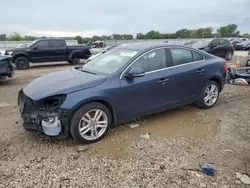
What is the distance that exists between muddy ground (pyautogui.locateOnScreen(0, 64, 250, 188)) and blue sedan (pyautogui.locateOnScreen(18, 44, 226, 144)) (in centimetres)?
31

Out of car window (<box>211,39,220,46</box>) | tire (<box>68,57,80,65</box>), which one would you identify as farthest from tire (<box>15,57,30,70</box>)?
car window (<box>211,39,220,46</box>)

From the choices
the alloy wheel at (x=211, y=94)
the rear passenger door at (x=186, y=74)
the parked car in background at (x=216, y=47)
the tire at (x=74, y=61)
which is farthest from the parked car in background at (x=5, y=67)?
the parked car in background at (x=216, y=47)

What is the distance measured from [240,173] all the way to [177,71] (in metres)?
2.31

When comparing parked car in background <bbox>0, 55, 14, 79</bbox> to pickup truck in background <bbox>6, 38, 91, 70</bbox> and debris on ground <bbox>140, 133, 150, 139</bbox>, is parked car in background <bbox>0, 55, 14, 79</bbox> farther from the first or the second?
debris on ground <bbox>140, 133, 150, 139</bbox>

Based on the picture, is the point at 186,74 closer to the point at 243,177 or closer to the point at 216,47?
the point at 243,177

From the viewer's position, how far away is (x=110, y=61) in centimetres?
482

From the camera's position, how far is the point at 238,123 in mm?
4887

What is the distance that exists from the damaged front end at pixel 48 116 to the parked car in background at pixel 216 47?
1319cm

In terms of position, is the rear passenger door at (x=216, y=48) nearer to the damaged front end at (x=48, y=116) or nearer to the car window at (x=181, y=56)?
the car window at (x=181, y=56)

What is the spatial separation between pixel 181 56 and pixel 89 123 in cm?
243

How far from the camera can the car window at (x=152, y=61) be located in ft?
14.8

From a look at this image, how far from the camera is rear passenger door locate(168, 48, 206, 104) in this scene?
195 inches

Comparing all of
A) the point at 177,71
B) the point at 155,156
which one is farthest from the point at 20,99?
the point at 177,71

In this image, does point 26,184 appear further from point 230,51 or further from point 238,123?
point 230,51
